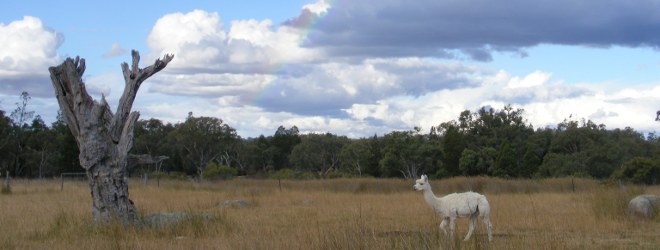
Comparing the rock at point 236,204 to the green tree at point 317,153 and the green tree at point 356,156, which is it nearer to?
the green tree at point 356,156

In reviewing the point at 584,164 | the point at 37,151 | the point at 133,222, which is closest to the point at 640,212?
the point at 133,222

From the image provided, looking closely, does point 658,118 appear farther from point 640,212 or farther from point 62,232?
point 62,232

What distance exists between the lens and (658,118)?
177 ft

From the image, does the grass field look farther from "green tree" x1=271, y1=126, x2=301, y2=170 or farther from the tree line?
"green tree" x1=271, y1=126, x2=301, y2=170

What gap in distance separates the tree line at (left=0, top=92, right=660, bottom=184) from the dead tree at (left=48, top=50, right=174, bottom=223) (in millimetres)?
42028

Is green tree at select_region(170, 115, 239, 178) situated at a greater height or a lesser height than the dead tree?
greater

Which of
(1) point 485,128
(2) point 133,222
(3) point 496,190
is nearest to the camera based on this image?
(2) point 133,222

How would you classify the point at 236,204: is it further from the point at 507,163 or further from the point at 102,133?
the point at 507,163

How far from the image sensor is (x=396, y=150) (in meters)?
74.4

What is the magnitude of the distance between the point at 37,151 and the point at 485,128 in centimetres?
4509

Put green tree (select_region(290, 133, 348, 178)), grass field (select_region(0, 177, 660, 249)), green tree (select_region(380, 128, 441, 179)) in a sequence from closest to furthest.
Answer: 1. grass field (select_region(0, 177, 660, 249))
2. green tree (select_region(380, 128, 441, 179))
3. green tree (select_region(290, 133, 348, 178))

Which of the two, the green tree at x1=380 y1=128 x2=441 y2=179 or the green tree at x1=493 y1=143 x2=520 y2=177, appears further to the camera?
the green tree at x1=380 y1=128 x2=441 y2=179

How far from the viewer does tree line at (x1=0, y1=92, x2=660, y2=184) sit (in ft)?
206

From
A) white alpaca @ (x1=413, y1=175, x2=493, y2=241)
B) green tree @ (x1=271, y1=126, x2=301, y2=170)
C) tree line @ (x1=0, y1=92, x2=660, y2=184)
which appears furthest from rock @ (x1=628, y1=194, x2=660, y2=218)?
green tree @ (x1=271, y1=126, x2=301, y2=170)
